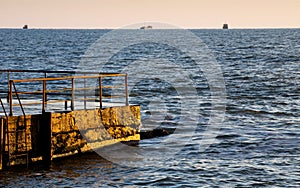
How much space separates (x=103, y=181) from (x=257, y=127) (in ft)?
35.3

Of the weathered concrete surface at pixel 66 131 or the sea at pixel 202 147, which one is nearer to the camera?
the sea at pixel 202 147

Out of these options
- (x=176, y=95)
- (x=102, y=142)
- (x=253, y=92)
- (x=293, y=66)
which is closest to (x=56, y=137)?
(x=102, y=142)

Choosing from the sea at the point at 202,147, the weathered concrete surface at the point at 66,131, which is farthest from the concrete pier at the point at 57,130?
the sea at the point at 202,147

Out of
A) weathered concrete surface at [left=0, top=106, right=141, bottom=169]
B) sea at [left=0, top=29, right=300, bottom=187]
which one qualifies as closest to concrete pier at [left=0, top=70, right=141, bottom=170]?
weathered concrete surface at [left=0, top=106, right=141, bottom=169]

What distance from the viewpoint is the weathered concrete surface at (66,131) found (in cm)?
1683

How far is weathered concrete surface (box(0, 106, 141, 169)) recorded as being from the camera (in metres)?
16.8

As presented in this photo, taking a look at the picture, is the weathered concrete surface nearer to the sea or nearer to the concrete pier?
the concrete pier

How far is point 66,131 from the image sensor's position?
18.0 meters

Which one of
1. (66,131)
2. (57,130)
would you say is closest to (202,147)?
(66,131)

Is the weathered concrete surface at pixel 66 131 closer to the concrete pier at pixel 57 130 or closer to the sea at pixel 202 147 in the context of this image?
the concrete pier at pixel 57 130

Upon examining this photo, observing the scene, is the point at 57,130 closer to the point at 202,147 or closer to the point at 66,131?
the point at 66,131

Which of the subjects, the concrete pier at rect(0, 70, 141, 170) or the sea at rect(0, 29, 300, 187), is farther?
the concrete pier at rect(0, 70, 141, 170)

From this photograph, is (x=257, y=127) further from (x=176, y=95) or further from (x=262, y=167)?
(x=176, y=95)

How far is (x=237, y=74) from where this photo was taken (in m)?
55.5
